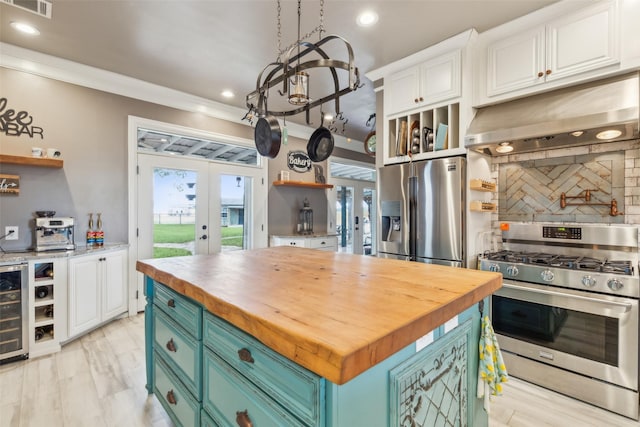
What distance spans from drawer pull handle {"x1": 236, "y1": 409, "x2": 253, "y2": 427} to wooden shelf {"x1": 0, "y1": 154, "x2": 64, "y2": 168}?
3294mm

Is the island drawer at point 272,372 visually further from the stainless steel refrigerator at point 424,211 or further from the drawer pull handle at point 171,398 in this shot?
the stainless steel refrigerator at point 424,211

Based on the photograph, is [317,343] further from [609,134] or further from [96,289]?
[96,289]

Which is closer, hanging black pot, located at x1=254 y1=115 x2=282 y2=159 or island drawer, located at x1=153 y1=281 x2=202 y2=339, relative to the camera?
island drawer, located at x1=153 y1=281 x2=202 y2=339

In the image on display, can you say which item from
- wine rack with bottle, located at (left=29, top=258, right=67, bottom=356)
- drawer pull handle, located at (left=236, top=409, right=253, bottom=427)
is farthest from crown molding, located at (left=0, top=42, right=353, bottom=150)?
drawer pull handle, located at (left=236, top=409, right=253, bottom=427)

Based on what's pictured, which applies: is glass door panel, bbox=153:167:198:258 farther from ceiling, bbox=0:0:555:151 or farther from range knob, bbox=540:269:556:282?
range knob, bbox=540:269:556:282

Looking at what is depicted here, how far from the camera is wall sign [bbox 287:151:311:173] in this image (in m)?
5.33

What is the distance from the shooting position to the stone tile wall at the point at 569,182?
7.41ft

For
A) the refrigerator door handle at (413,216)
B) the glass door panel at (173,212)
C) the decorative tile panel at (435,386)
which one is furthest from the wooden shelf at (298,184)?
the decorative tile panel at (435,386)

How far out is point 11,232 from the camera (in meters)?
2.93

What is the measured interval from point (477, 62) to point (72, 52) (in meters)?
3.91

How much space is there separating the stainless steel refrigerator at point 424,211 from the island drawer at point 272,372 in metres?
2.13

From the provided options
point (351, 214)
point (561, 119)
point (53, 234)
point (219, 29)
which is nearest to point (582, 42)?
point (561, 119)

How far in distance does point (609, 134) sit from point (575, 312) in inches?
52.2

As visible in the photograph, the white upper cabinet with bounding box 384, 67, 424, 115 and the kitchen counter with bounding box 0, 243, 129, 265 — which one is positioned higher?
the white upper cabinet with bounding box 384, 67, 424, 115
